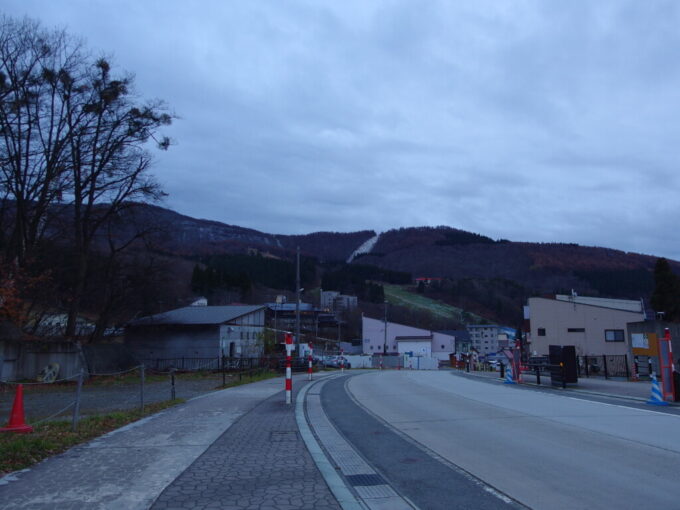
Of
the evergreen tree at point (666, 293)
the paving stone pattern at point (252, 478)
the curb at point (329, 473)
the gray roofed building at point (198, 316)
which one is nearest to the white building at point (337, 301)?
the gray roofed building at point (198, 316)

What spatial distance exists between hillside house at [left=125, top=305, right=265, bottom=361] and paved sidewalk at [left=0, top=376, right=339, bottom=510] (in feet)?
115

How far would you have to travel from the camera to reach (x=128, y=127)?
3225 centimetres

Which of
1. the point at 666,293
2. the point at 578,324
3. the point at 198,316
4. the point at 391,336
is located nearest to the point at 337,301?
the point at 391,336

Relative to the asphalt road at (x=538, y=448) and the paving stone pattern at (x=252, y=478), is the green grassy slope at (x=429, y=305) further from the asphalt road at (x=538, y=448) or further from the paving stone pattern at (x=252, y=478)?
the paving stone pattern at (x=252, y=478)

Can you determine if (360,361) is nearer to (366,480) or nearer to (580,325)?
(580,325)

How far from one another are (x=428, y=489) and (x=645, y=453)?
3.58 meters

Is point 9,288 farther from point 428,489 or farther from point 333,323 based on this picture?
point 333,323

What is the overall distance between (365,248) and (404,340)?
9286 centimetres

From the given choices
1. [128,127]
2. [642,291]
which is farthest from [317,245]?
[128,127]

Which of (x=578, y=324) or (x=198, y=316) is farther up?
(x=198, y=316)

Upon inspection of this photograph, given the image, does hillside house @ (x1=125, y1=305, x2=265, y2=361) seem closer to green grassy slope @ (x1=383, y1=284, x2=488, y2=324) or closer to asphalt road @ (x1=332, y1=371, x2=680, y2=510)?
asphalt road @ (x1=332, y1=371, x2=680, y2=510)

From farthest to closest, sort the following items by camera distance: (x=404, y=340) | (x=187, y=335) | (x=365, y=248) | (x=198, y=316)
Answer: (x=365, y=248)
(x=404, y=340)
(x=198, y=316)
(x=187, y=335)

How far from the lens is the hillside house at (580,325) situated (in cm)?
5050

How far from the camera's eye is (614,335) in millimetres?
49062
